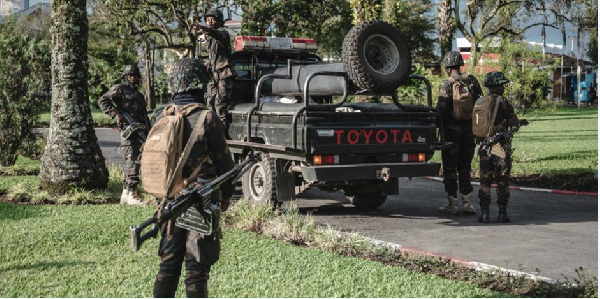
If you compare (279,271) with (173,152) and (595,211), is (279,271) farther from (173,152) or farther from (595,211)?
(595,211)

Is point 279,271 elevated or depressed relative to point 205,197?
depressed

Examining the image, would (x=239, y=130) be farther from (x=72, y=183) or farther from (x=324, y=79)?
(x=72, y=183)

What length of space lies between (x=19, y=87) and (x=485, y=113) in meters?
9.01

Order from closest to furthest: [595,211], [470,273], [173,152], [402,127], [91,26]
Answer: [173,152]
[470,273]
[402,127]
[595,211]
[91,26]

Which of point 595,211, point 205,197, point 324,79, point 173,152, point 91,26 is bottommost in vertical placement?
point 595,211

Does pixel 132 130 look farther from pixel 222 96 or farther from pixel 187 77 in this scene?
pixel 187 77

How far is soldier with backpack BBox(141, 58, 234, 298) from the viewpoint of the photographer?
4.72 metres

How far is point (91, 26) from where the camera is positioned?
3044 centimetres

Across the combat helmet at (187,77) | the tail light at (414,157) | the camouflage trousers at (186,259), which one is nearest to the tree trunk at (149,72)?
the tail light at (414,157)

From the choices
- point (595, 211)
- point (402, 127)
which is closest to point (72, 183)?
point (402, 127)

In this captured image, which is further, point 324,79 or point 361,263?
point 324,79

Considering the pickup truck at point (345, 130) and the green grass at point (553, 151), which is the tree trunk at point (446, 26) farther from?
the pickup truck at point (345, 130)

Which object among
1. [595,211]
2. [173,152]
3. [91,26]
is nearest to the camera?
[173,152]

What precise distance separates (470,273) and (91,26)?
26810mm
